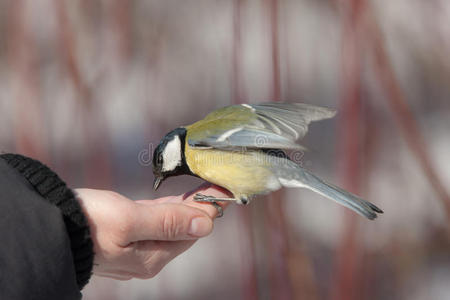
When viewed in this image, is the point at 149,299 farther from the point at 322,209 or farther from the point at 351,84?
the point at 351,84

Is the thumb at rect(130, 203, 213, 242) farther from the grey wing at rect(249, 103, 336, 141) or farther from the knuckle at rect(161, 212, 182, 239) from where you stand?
the grey wing at rect(249, 103, 336, 141)

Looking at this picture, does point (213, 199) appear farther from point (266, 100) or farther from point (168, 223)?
point (266, 100)

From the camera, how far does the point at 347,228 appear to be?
5.59 ft

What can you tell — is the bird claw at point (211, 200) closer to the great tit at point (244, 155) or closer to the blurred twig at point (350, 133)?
the great tit at point (244, 155)

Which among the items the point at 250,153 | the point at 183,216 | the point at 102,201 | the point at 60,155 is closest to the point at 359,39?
the point at 250,153

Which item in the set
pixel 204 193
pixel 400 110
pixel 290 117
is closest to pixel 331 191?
pixel 290 117

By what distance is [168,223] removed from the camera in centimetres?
107

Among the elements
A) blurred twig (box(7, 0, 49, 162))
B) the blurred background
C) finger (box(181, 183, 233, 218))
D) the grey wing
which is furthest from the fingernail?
blurred twig (box(7, 0, 49, 162))

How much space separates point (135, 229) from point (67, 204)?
0.50 feet

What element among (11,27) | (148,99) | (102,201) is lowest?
(102,201)

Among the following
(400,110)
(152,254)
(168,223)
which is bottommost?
(152,254)

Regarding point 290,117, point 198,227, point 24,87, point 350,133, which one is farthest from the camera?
point 24,87

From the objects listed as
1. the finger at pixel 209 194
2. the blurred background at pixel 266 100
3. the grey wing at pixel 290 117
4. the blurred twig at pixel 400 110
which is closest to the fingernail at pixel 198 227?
the finger at pixel 209 194

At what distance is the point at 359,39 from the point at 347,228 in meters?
0.64
